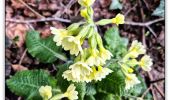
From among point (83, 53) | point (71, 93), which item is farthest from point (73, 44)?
point (71, 93)

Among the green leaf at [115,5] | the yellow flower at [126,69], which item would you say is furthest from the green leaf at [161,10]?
the yellow flower at [126,69]

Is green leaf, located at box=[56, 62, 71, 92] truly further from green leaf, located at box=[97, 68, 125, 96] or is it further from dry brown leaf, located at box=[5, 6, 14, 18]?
dry brown leaf, located at box=[5, 6, 14, 18]

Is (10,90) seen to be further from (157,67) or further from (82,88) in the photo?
(157,67)

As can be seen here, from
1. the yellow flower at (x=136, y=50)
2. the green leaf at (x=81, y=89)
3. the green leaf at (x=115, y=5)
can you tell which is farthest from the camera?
the green leaf at (x=115, y=5)

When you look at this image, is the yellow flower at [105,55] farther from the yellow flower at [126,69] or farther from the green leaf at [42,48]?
the green leaf at [42,48]

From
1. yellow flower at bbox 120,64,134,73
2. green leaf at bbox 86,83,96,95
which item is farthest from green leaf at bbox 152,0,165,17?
green leaf at bbox 86,83,96,95

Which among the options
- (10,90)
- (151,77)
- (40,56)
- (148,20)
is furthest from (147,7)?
(10,90)
